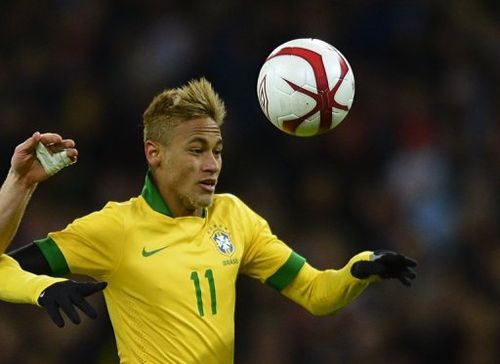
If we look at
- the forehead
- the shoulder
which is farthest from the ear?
the shoulder

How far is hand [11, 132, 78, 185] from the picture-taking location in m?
5.59

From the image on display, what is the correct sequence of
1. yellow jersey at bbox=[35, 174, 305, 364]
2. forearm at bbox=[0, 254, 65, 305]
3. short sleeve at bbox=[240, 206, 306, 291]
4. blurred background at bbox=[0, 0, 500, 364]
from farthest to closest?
blurred background at bbox=[0, 0, 500, 364] → short sleeve at bbox=[240, 206, 306, 291] → yellow jersey at bbox=[35, 174, 305, 364] → forearm at bbox=[0, 254, 65, 305]

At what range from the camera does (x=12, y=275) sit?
215 inches

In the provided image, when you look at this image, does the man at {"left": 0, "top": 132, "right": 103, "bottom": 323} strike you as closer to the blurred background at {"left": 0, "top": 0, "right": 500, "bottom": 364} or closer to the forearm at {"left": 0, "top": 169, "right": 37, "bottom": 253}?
the forearm at {"left": 0, "top": 169, "right": 37, "bottom": 253}

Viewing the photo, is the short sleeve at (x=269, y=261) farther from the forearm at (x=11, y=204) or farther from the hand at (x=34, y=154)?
the forearm at (x=11, y=204)

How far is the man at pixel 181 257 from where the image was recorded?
5.69m

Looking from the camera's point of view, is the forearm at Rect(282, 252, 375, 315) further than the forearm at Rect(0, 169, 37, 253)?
Yes

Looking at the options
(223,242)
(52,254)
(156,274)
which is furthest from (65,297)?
(223,242)

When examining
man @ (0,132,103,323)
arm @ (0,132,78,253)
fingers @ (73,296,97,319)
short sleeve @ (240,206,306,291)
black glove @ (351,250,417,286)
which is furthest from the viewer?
short sleeve @ (240,206,306,291)

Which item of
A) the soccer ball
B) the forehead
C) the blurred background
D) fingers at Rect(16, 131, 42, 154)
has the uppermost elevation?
the soccer ball

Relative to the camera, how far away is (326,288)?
19.7 feet

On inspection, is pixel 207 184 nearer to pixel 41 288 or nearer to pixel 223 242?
pixel 223 242

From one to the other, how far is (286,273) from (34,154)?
1329 mm

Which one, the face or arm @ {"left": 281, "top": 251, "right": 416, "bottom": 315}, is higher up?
the face
